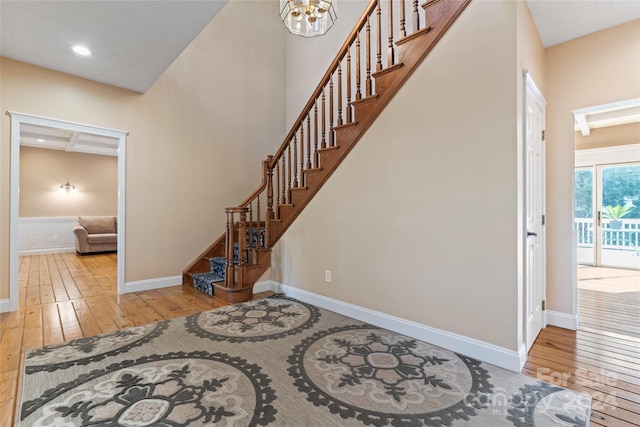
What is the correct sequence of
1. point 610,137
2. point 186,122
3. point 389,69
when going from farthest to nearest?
point 610,137 < point 186,122 < point 389,69

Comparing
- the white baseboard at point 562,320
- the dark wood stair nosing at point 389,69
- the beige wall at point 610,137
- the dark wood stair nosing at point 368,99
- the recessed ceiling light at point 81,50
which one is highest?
the recessed ceiling light at point 81,50

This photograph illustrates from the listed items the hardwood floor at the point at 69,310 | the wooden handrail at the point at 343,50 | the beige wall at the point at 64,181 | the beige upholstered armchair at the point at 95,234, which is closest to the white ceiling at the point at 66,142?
the beige wall at the point at 64,181

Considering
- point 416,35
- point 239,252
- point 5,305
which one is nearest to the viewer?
point 416,35

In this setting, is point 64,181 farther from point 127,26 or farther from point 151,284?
point 127,26

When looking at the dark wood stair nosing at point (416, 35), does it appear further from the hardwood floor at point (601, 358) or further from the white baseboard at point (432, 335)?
the hardwood floor at point (601, 358)

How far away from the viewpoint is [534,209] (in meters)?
2.63

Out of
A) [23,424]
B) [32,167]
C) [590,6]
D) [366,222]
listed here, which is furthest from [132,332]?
[32,167]

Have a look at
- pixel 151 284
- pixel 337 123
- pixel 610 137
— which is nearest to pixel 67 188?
pixel 151 284

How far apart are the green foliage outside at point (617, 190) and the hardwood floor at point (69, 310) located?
22.5 ft

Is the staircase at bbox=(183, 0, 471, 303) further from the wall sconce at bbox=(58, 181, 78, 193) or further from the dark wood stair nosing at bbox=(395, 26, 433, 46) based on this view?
A: the wall sconce at bbox=(58, 181, 78, 193)

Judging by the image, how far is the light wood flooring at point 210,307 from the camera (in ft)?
6.21

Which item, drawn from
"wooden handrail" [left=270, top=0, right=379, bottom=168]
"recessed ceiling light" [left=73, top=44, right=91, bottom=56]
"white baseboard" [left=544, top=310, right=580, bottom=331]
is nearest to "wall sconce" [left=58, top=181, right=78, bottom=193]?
"recessed ceiling light" [left=73, top=44, right=91, bottom=56]

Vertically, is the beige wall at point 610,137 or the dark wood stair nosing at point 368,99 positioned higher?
the beige wall at point 610,137

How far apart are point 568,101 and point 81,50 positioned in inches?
189
